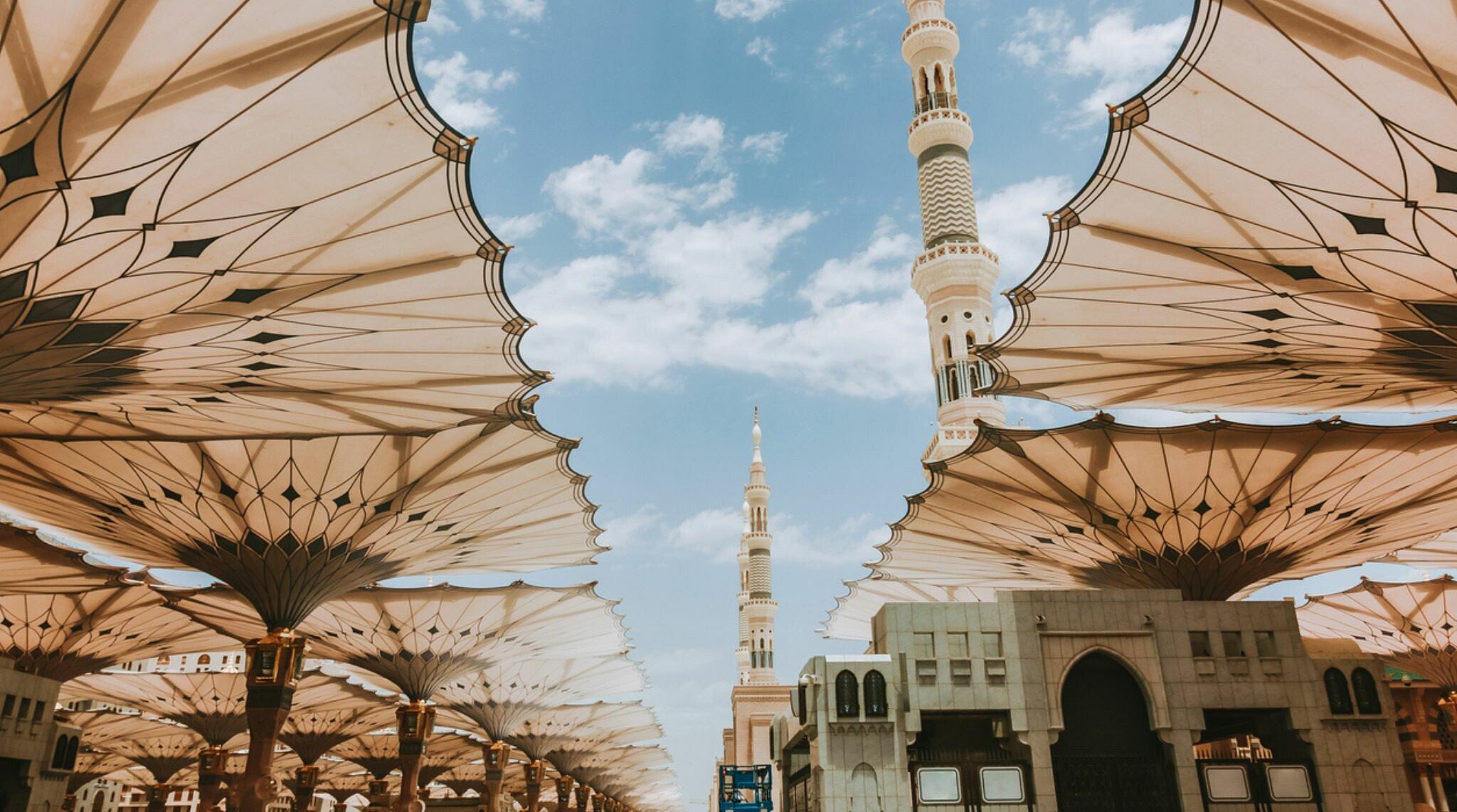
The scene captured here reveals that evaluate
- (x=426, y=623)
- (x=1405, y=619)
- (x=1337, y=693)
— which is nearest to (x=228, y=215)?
Answer: (x=1337, y=693)

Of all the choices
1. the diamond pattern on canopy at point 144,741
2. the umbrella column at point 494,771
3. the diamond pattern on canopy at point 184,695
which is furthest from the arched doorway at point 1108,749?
the diamond pattern on canopy at point 144,741

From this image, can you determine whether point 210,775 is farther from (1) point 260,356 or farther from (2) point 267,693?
(1) point 260,356

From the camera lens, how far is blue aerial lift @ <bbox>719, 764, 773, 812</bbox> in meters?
29.7

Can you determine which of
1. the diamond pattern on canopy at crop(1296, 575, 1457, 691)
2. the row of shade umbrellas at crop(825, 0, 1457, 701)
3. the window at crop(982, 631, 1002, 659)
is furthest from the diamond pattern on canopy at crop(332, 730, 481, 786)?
the diamond pattern on canopy at crop(1296, 575, 1457, 691)

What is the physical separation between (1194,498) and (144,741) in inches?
1803

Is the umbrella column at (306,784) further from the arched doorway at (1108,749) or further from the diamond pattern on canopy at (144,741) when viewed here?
the arched doorway at (1108,749)

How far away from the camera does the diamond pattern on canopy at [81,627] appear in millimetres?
26406

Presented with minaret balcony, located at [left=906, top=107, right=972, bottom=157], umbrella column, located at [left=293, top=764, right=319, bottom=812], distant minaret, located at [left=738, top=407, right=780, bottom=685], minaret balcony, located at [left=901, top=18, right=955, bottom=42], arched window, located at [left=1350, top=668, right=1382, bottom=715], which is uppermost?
minaret balcony, located at [left=901, top=18, right=955, bottom=42]

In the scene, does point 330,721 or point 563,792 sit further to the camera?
point 563,792

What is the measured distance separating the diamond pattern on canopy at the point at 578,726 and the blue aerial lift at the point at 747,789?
19400 mm

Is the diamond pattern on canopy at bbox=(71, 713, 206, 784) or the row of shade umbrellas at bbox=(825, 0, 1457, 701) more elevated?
the row of shade umbrellas at bbox=(825, 0, 1457, 701)

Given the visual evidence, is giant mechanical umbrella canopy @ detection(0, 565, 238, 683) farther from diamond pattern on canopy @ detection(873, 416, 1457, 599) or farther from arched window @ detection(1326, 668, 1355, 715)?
arched window @ detection(1326, 668, 1355, 715)

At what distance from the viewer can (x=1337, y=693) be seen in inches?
706

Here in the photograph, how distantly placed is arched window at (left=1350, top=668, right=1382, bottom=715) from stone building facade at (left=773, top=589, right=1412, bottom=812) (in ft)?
0.09
